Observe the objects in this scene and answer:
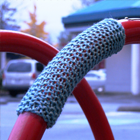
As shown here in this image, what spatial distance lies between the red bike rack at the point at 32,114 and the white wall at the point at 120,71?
514 inches

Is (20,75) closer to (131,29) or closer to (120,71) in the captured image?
(120,71)

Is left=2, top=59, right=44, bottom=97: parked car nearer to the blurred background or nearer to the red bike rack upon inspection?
the blurred background

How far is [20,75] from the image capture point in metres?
13.6

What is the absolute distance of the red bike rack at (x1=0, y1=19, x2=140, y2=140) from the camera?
3.18 ft

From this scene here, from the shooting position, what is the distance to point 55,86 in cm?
100

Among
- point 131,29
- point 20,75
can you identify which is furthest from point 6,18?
point 131,29

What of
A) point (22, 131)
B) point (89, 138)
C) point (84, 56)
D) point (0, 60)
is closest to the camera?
point (22, 131)

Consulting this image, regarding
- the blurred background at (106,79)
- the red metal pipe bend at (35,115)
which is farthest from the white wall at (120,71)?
the red metal pipe bend at (35,115)

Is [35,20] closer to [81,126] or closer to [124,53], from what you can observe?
[124,53]

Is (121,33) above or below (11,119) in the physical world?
above

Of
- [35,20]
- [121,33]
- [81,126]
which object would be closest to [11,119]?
[81,126]

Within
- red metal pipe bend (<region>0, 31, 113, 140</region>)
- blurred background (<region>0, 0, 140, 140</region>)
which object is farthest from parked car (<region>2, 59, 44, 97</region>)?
red metal pipe bend (<region>0, 31, 113, 140</region>)

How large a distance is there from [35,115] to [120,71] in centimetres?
1399

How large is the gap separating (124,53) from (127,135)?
9.31 metres
